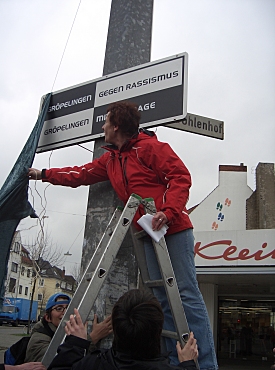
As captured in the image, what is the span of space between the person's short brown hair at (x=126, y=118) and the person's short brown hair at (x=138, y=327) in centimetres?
161

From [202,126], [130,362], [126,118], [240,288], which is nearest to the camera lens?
[130,362]

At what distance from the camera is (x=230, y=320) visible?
22.6 m

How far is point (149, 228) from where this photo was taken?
2.62 metres

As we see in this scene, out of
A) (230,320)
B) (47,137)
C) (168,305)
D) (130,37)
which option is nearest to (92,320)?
(168,305)

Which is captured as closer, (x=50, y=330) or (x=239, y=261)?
(x=50, y=330)

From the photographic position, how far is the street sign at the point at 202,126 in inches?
169

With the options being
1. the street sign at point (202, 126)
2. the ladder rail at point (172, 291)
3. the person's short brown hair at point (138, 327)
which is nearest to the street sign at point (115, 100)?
the street sign at point (202, 126)

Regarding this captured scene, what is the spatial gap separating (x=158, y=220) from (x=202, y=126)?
2.12m

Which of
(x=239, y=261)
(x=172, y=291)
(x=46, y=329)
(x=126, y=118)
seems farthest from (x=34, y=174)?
(x=239, y=261)

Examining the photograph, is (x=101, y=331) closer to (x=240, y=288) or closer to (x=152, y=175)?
(x=152, y=175)

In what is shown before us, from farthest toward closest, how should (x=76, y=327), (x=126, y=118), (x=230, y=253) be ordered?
1. (x=230, y=253)
2. (x=126, y=118)
3. (x=76, y=327)

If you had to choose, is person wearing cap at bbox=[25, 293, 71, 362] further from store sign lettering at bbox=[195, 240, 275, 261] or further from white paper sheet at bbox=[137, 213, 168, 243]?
store sign lettering at bbox=[195, 240, 275, 261]

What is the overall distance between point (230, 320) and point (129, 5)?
832 inches

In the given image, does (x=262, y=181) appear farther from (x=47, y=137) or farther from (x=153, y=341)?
(x=153, y=341)
